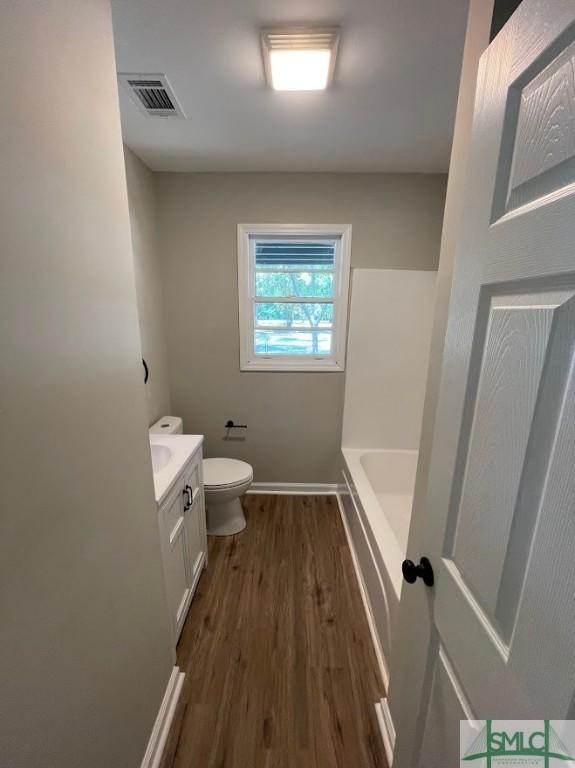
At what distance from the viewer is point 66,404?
2.21 ft

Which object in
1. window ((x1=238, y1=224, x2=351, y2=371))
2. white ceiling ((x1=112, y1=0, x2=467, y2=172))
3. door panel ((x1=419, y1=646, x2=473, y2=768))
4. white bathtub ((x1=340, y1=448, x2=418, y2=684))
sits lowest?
white bathtub ((x1=340, y1=448, x2=418, y2=684))

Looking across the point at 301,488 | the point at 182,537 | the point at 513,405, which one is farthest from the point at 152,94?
the point at 301,488

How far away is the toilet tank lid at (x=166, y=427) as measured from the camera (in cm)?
213

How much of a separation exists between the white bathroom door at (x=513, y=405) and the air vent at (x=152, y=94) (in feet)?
4.40

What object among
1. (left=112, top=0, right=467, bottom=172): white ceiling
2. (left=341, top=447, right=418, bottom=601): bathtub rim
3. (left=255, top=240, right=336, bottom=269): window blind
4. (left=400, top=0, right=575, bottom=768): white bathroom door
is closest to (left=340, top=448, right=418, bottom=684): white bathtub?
(left=341, top=447, right=418, bottom=601): bathtub rim

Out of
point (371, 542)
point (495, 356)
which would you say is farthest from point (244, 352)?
point (495, 356)

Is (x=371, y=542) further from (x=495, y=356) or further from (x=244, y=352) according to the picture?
(x=244, y=352)

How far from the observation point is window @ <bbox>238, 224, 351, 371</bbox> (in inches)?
91.9

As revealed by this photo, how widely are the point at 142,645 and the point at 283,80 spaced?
2176 mm

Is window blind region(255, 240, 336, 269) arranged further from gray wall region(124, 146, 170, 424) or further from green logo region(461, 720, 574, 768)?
green logo region(461, 720, 574, 768)

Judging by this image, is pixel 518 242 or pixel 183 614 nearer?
pixel 518 242

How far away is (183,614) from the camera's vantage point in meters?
1.55

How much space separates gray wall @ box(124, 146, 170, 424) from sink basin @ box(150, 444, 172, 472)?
0.54 m

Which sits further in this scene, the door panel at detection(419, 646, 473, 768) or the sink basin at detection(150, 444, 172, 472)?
the sink basin at detection(150, 444, 172, 472)
